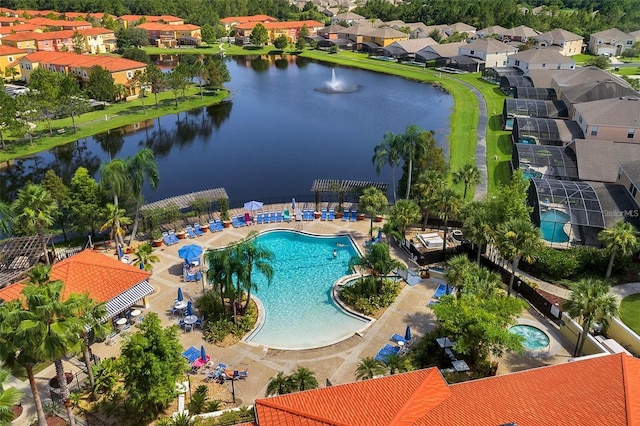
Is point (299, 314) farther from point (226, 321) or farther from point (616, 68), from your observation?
point (616, 68)

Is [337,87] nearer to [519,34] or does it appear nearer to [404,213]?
[519,34]

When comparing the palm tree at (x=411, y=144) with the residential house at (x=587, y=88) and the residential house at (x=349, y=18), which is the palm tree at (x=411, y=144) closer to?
the residential house at (x=587, y=88)

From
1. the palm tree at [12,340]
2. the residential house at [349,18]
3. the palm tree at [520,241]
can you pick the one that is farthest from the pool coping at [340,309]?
the residential house at [349,18]

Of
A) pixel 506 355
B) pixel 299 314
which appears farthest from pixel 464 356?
pixel 299 314

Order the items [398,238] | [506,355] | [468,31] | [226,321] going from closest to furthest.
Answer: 1. [506,355]
2. [226,321]
3. [398,238]
4. [468,31]

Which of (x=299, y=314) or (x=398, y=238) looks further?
(x=398, y=238)

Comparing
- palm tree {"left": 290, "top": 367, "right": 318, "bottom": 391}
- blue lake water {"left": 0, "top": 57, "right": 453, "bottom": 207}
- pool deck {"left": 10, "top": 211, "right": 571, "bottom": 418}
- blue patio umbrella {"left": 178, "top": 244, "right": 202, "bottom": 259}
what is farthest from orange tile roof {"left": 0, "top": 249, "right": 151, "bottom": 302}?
blue lake water {"left": 0, "top": 57, "right": 453, "bottom": 207}

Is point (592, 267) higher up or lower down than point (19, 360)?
lower down

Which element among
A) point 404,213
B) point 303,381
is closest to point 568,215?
point 404,213
